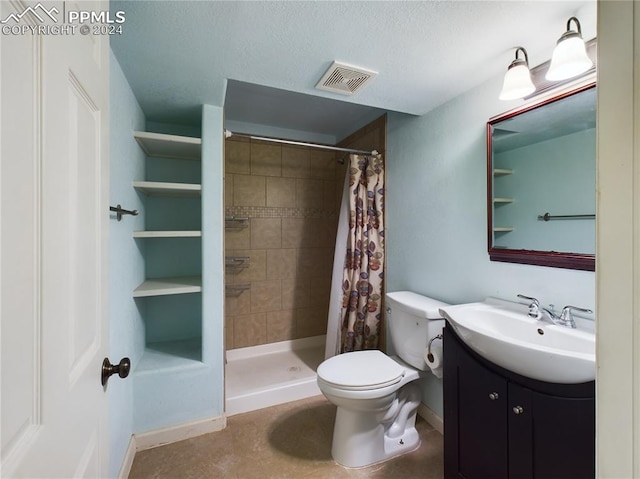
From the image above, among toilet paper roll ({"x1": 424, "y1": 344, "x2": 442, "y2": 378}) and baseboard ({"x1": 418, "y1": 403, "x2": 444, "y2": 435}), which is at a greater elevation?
toilet paper roll ({"x1": 424, "y1": 344, "x2": 442, "y2": 378})

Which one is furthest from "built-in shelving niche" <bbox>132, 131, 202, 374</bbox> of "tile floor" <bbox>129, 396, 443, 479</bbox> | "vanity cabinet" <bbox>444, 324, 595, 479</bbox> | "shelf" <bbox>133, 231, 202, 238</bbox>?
"vanity cabinet" <bbox>444, 324, 595, 479</bbox>

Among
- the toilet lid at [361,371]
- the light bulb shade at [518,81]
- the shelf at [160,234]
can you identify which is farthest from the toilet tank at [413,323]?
the shelf at [160,234]

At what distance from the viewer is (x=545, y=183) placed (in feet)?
4.28

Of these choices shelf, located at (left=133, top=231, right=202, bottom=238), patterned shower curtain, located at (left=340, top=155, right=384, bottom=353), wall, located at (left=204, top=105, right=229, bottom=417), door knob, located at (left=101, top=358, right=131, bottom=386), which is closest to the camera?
door knob, located at (left=101, top=358, right=131, bottom=386)

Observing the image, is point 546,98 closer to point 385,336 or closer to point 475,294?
point 475,294

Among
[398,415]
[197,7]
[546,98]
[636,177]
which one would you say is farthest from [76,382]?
[546,98]

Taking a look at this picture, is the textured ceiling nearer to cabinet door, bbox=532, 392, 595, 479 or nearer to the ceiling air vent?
the ceiling air vent

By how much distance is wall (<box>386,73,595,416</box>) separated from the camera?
1.37 metres

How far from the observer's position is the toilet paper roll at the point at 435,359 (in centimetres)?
151

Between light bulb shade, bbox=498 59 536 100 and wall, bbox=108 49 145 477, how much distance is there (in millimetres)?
1728

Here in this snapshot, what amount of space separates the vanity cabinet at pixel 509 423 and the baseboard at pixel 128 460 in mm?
1580

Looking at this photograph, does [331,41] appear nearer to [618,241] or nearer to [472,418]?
[618,241]

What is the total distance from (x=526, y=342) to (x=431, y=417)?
1.19 m

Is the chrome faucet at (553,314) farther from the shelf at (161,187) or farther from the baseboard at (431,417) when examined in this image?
the shelf at (161,187)
